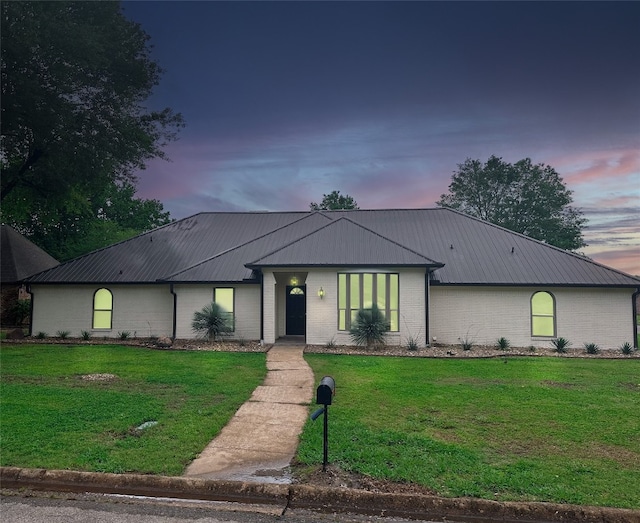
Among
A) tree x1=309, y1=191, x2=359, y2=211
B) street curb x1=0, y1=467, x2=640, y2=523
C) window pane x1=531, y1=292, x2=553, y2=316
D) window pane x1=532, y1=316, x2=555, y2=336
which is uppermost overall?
tree x1=309, y1=191, x2=359, y2=211

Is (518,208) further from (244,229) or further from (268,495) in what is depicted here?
(268,495)

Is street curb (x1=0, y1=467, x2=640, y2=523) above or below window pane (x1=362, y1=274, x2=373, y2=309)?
below

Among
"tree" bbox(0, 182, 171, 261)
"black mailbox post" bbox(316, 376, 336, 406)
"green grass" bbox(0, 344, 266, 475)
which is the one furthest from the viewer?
"tree" bbox(0, 182, 171, 261)

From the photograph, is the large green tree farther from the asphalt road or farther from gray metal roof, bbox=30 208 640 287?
the asphalt road

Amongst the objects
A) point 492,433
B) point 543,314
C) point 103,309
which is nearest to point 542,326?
point 543,314

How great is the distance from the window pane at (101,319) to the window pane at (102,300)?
22 cm

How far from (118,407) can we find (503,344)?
13.0 m

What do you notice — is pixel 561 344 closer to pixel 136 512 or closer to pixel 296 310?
pixel 296 310

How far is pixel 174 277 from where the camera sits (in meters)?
16.8

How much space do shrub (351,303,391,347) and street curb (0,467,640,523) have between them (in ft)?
34.4

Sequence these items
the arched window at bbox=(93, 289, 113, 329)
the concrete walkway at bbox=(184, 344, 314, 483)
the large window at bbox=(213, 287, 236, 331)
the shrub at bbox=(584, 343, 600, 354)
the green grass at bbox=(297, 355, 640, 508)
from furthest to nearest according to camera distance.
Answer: the arched window at bbox=(93, 289, 113, 329), the large window at bbox=(213, 287, 236, 331), the shrub at bbox=(584, 343, 600, 354), the concrete walkway at bbox=(184, 344, 314, 483), the green grass at bbox=(297, 355, 640, 508)

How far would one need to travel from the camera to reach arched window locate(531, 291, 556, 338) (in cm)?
1593

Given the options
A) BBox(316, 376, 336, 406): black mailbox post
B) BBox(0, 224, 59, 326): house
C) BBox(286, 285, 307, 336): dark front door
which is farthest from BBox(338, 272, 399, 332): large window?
BBox(0, 224, 59, 326): house

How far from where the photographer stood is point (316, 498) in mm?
4340
